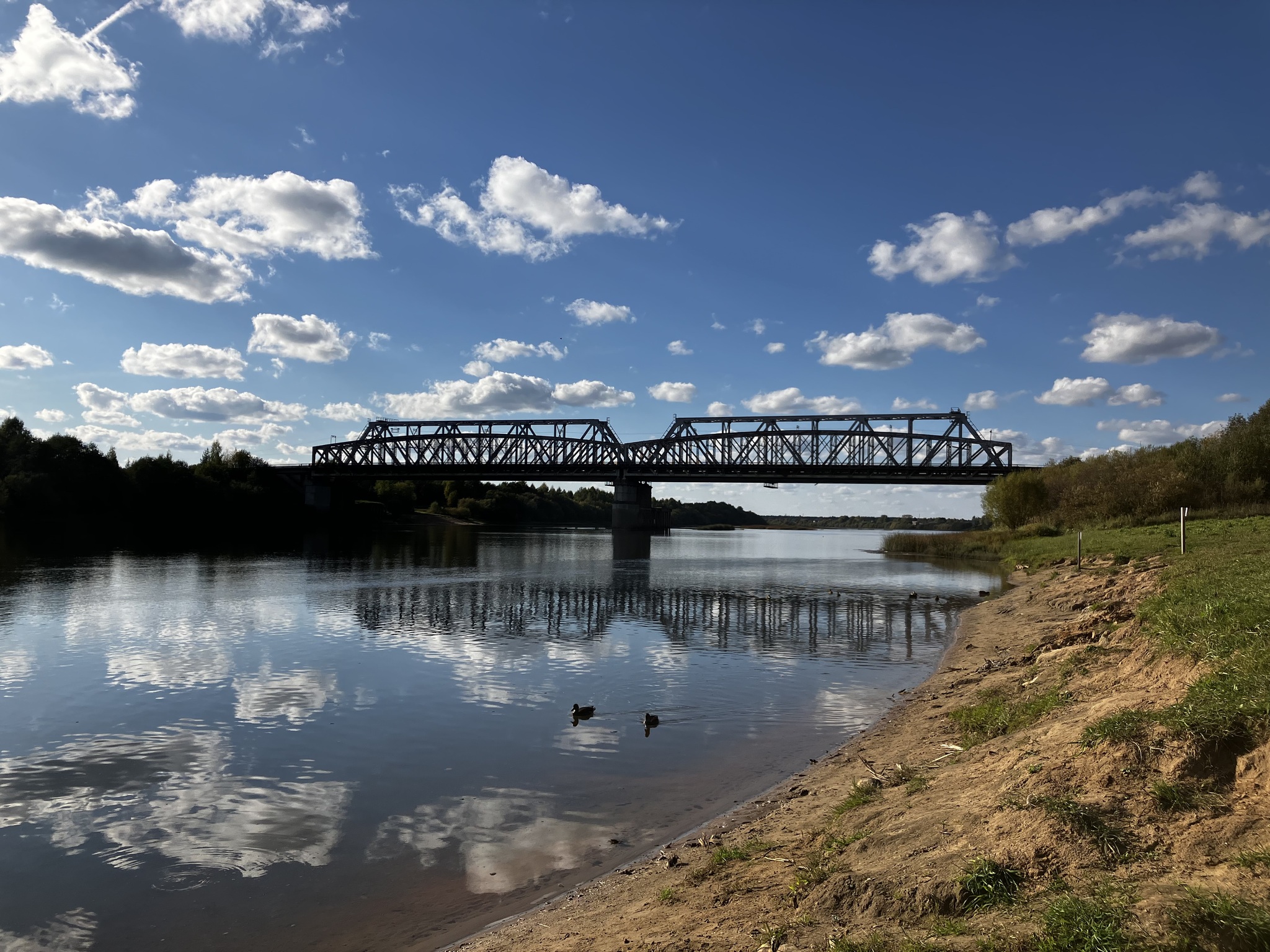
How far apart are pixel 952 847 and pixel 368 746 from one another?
11.4 metres

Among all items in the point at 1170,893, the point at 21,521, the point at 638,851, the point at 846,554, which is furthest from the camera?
the point at 846,554

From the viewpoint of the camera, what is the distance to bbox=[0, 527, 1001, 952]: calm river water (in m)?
9.15

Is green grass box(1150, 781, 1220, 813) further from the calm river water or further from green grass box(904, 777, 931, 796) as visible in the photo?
the calm river water

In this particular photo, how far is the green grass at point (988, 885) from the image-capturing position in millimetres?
6027

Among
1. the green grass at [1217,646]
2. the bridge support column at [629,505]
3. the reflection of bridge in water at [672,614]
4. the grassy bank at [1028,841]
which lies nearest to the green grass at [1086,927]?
the grassy bank at [1028,841]

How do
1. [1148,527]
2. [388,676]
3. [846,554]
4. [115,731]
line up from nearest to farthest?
[115,731]
[388,676]
[1148,527]
[846,554]

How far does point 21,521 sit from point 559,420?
4082 inches

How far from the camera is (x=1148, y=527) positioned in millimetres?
57750

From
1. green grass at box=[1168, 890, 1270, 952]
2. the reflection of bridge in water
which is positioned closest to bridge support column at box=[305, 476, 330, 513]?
the reflection of bridge in water

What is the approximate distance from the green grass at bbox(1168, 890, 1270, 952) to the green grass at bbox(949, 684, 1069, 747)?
6355 millimetres

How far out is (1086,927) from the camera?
530 cm

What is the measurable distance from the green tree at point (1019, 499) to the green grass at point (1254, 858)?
88.8 metres

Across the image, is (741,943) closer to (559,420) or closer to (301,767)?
(301,767)

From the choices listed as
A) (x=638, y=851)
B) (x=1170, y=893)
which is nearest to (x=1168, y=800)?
(x=1170, y=893)
